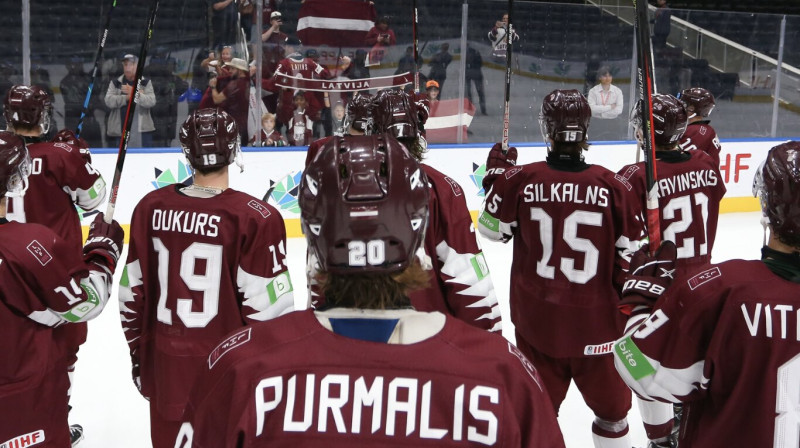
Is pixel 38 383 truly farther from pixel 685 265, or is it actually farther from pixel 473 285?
pixel 685 265

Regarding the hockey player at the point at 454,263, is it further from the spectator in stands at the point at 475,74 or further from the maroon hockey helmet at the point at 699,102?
the spectator in stands at the point at 475,74

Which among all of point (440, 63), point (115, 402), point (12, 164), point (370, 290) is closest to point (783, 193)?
point (370, 290)

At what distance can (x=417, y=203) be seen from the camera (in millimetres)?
1160

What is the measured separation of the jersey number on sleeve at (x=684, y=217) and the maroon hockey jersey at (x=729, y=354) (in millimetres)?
1577

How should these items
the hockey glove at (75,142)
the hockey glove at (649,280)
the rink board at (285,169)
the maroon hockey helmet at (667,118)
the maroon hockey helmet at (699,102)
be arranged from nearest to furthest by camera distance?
the hockey glove at (649,280) < the maroon hockey helmet at (667,118) < the hockey glove at (75,142) < the maroon hockey helmet at (699,102) < the rink board at (285,169)

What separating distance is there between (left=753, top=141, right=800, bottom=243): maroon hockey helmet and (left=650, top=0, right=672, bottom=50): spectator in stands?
830 cm

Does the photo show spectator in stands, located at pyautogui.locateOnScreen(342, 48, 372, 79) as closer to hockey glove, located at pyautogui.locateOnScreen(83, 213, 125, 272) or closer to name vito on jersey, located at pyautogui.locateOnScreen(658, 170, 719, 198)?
name vito on jersey, located at pyautogui.locateOnScreen(658, 170, 719, 198)

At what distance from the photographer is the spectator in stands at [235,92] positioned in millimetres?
7555

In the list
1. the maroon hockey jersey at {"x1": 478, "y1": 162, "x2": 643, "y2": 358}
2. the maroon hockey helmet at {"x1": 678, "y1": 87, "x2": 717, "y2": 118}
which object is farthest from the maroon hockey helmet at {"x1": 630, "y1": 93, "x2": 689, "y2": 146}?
the maroon hockey helmet at {"x1": 678, "y1": 87, "x2": 717, "y2": 118}

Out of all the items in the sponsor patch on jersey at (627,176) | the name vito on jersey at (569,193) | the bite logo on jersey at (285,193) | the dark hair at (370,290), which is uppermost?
the dark hair at (370,290)

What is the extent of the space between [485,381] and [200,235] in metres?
1.55

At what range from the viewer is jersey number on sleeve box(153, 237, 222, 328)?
247cm

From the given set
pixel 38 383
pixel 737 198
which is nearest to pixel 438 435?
pixel 38 383

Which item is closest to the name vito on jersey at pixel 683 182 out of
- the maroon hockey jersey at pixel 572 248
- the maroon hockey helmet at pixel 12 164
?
the maroon hockey jersey at pixel 572 248
